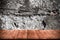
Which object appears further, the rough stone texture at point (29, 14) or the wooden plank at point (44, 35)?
the rough stone texture at point (29, 14)

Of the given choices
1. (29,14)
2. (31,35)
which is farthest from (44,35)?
(29,14)

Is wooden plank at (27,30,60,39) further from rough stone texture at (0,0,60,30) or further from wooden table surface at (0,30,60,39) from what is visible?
rough stone texture at (0,0,60,30)

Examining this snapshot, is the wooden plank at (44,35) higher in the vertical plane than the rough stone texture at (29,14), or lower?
lower

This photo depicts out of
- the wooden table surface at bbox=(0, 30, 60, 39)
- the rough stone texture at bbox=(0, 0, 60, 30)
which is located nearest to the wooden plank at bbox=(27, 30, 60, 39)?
the wooden table surface at bbox=(0, 30, 60, 39)

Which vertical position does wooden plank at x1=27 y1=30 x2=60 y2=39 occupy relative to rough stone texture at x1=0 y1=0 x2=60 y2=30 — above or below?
below

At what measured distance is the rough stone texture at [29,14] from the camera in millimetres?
1233

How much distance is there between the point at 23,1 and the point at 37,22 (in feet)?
0.89

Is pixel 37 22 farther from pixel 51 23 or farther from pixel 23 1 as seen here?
pixel 23 1

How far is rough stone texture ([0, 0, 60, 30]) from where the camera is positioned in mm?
1233

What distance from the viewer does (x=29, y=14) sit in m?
1.26

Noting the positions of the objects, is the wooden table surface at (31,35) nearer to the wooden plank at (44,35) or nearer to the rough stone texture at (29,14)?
the wooden plank at (44,35)

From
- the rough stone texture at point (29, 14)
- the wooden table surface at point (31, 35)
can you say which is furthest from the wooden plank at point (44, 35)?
the rough stone texture at point (29, 14)

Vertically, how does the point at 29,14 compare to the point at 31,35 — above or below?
above

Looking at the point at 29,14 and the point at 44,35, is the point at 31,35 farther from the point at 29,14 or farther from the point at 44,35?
the point at 29,14
